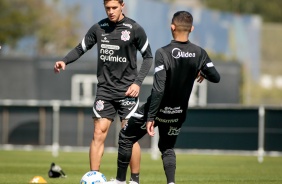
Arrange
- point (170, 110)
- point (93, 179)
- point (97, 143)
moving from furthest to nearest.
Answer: point (97, 143), point (93, 179), point (170, 110)

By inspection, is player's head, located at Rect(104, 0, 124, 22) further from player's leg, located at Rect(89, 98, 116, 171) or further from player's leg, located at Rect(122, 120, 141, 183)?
player's leg, located at Rect(122, 120, 141, 183)

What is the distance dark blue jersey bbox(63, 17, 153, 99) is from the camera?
1303cm

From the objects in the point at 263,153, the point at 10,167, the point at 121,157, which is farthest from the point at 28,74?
the point at 121,157

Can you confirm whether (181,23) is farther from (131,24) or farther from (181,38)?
(131,24)

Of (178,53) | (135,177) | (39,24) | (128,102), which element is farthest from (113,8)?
(39,24)

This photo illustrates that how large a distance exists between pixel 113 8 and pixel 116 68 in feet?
2.65

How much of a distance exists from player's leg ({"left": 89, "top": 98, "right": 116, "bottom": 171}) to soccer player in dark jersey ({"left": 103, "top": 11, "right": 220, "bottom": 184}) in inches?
32.4

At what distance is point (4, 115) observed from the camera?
26.9m

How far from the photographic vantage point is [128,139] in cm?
1230

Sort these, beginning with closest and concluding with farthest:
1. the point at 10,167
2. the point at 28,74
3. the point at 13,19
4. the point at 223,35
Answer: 1. the point at 10,167
2. the point at 28,74
3. the point at 13,19
4. the point at 223,35

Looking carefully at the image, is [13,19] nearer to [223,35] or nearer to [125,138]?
[223,35]

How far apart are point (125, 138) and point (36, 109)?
1454 centimetres

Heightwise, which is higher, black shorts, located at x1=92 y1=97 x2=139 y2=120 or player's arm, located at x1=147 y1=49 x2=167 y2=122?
player's arm, located at x1=147 y1=49 x2=167 y2=122

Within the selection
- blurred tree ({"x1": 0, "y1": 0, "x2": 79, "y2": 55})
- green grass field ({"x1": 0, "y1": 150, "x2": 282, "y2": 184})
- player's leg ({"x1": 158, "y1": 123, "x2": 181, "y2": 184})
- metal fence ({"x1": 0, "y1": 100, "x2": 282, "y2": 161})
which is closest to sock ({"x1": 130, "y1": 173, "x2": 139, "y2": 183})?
player's leg ({"x1": 158, "y1": 123, "x2": 181, "y2": 184})
